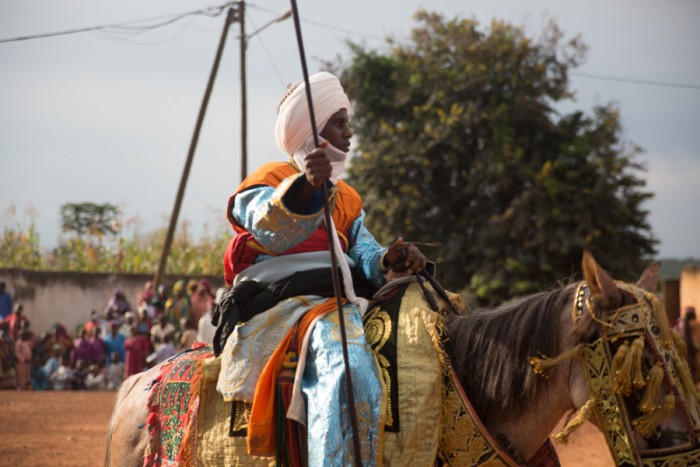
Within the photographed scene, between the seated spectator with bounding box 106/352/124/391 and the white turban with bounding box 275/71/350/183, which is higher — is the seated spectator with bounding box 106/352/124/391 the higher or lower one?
the lower one

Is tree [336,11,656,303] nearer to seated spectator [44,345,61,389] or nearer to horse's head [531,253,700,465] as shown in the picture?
seated spectator [44,345,61,389]

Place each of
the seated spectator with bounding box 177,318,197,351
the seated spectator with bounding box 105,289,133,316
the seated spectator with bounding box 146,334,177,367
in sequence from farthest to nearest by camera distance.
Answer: the seated spectator with bounding box 105,289,133,316 < the seated spectator with bounding box 146,334,177,367 < the seated spectator with bounding box 177,318,197,351

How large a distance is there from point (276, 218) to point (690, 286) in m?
16.2

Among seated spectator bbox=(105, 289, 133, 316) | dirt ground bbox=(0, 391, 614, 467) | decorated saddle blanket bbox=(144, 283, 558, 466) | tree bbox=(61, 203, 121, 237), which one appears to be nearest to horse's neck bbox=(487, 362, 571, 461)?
decorated saddle blanket bbox=(144, 283, 558, 466)

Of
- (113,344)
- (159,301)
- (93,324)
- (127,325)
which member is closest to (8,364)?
(93,324)

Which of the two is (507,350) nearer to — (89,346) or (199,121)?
(199,121)

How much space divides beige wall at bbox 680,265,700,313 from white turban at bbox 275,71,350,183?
15186 millimetres

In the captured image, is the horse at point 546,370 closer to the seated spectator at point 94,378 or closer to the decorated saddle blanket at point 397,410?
the decorated saddle blanket at point 397,410

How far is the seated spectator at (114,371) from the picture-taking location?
17.6 meters

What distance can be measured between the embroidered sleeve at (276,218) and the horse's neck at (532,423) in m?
1.12

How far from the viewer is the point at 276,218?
338 cm

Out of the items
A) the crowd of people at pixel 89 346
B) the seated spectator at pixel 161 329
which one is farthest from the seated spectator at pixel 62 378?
the seated spectator at pixel 161 329

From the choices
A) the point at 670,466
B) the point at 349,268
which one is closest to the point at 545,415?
the point at 670,466

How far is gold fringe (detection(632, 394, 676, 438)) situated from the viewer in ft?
9.75
